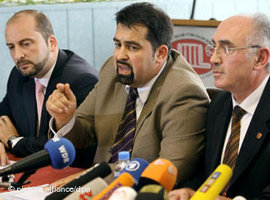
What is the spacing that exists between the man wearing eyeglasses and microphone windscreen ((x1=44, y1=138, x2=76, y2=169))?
0.51 metres

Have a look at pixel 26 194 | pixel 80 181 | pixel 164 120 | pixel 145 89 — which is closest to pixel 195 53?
pixel 145 89

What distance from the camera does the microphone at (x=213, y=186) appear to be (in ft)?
3.88

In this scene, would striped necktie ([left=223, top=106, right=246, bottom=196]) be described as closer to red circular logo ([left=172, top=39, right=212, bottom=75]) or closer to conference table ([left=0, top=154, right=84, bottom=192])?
conference table ([left=0, top=154, right=84, bottom=192])

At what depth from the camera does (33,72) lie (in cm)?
295

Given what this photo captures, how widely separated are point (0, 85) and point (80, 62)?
6.38 feet

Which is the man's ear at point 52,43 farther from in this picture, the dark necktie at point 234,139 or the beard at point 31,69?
the dark necktie at point 234,139

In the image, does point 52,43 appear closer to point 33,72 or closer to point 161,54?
point 33,72

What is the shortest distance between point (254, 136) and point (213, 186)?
0.73m

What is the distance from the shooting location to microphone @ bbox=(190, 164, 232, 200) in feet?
3.88

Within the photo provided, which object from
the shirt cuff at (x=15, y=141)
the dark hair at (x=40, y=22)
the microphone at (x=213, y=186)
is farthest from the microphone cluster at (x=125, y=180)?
the dark hair at (x=40, y=22)

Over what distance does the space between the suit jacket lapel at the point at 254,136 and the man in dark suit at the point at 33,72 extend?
1.28 m

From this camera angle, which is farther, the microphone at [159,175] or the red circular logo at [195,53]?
the red circular logo at [195,53]

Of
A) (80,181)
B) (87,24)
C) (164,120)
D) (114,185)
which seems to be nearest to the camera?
(114,185)

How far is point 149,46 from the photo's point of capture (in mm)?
2393
